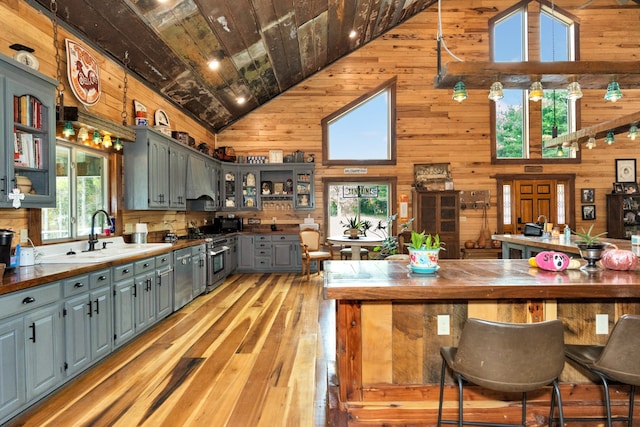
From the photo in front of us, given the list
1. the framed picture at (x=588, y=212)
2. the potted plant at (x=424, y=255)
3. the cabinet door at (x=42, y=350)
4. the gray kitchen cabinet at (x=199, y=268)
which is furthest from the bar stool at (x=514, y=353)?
the framed picture at (x=588, y=212)

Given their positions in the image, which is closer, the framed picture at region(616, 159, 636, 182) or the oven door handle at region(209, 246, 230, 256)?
the oven door handle at region(209, 246, 230, 256)

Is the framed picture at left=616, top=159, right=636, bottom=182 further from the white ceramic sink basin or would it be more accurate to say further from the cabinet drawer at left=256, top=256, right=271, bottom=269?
the white ceramic sink basin

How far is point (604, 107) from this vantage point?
814 centimetres

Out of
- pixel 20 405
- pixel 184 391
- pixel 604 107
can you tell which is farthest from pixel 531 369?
pixel 604 107

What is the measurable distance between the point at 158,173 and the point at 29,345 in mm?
2771

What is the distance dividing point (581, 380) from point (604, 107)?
812 centimetres

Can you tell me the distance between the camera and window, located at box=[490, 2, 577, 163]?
814cm

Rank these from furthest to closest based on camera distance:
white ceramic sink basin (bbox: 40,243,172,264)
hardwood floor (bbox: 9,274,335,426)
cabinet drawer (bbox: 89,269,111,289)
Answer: white ceramic sink basin (bbox: 40,243,172,264) < cabinet drawer (bbox: 89,269,111,289) < hardwood floor (bbox: 9,274,335,426)

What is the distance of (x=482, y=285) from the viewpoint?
200 centimetres

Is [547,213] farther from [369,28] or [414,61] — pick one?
[369,28]

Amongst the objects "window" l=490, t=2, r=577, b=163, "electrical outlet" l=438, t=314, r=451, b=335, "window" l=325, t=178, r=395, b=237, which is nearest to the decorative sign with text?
"electrical outlet" l=438, t=314, r=451, b=335

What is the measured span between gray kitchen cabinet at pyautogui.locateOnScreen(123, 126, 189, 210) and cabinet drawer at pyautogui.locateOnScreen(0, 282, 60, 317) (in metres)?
2.07

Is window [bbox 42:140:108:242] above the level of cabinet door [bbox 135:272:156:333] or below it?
above

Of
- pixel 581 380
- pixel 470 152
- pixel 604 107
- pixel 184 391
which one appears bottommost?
pixel 184 391
